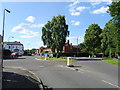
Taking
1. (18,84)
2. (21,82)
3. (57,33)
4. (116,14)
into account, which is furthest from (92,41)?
(18,84)

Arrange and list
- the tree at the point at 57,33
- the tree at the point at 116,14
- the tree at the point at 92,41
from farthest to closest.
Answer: the tree at the point at 92,41
the tree at the point at 57,33
the tree at the point at 116,14

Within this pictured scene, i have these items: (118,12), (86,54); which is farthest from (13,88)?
(86,54)

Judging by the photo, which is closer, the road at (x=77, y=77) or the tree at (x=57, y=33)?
the road at (x=77, y=77)

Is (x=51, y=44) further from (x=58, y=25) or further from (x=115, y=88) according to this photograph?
(x=115, y=88)

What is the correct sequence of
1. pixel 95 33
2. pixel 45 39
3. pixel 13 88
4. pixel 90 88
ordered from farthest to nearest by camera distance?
pixel 95 33
pixel 45 39
pixel 90 88
pixel 13 88

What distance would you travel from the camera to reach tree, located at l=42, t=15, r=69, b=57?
1770 inches

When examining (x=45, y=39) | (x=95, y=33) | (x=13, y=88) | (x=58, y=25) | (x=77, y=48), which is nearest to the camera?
(x=13, y=88)

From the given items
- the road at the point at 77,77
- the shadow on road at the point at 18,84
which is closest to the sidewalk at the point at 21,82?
the shadow on road at the point at 18,84

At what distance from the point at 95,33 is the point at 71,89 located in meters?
63.6

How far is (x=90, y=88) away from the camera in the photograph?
28.3ft

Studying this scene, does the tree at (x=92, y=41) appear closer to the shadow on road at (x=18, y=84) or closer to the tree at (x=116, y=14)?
the tree at (x=116, y=14)

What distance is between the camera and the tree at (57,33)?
4496 centimetres

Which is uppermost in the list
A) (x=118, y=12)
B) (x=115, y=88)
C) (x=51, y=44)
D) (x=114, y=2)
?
(x=114, y=2)

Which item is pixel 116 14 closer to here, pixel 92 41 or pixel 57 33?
pixel 57 33
